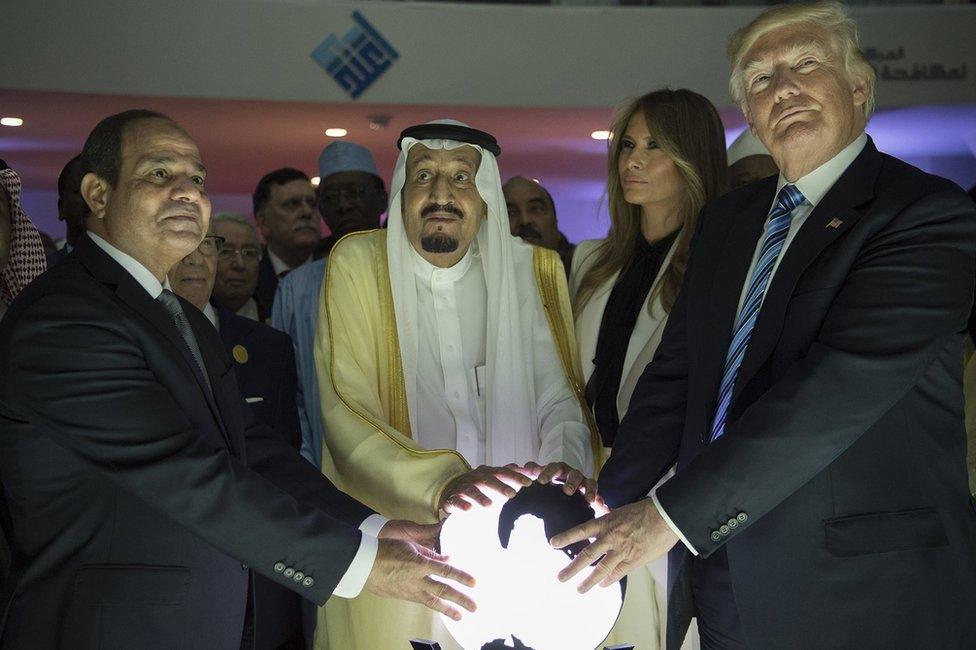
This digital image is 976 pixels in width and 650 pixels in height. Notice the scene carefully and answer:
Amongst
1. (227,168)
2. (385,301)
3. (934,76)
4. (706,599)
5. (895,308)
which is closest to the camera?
(895,308)

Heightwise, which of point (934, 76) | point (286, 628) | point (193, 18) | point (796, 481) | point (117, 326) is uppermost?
point (193, 18)

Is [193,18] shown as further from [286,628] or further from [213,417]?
[213,417]

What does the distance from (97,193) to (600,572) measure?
1.54m

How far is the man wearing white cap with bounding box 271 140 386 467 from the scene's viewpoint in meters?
4.54

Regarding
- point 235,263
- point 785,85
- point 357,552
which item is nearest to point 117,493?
point 357,552

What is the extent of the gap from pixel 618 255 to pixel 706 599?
63.7 inches

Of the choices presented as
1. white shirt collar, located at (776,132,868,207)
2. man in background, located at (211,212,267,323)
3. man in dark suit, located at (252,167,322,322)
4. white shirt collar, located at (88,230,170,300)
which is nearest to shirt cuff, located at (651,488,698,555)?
white shirt collar, located at (776,132,868,207)

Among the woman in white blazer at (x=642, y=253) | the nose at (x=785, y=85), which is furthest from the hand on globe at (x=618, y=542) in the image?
the woman in white blazer at (x=642, y=253)

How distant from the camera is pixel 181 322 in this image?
2787mm

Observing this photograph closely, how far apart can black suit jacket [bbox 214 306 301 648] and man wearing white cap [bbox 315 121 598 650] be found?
50 cm

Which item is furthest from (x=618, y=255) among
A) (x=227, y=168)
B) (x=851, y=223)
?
(x=227, y=168)

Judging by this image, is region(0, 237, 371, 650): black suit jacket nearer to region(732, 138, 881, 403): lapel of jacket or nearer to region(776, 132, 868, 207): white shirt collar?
region(732, 138, 881, 403): lapel of jacket

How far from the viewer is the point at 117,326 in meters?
2.43

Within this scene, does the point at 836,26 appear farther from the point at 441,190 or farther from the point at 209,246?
the point at 209,246
